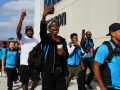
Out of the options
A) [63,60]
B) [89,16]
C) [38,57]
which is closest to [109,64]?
[63,60]

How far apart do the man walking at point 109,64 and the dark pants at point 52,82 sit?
3.18ft

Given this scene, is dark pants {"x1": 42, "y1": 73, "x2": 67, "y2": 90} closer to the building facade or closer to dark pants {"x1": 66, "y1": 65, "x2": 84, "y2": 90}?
dark pants {"x1": 66, "y1": 65, "x2": 84, "y2": 90}

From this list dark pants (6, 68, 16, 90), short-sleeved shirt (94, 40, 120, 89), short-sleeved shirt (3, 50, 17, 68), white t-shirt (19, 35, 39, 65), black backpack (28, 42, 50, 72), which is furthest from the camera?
short-sleeved shirt (3, 50, 17, 68)

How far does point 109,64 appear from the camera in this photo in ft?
8.65

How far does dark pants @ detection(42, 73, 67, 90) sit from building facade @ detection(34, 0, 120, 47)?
9229 mm

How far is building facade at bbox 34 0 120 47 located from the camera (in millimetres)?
12101

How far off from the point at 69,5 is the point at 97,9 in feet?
19.5

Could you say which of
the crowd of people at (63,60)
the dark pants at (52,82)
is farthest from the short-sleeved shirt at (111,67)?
the dark pants at (52,82)

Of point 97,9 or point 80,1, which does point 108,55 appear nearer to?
point 97,9

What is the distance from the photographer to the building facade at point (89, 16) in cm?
1210

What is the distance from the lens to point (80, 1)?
16219 mm

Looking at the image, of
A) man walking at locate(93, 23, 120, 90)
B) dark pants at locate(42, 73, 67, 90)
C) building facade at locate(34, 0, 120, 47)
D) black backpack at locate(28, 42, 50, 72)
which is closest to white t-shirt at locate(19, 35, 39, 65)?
black backpack at locate(28, 42, 50, 72)

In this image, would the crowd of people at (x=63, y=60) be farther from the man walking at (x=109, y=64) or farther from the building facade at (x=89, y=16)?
the building facade at (x=89, y=16)

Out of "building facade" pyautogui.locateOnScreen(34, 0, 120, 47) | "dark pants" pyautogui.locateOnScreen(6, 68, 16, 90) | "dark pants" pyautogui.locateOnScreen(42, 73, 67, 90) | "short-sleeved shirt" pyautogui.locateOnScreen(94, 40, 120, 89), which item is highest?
"building facade" pyautogui.locateOnScreen(34, 0, 120, 47)
